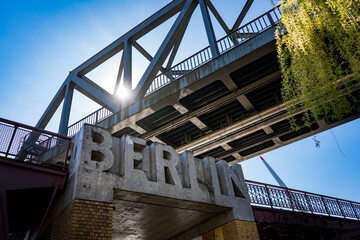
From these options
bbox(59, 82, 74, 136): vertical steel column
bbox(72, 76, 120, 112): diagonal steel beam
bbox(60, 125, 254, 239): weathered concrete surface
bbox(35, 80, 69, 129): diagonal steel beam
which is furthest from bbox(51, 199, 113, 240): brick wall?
bbox(35, 80, 69, 129): diagonal steel beam

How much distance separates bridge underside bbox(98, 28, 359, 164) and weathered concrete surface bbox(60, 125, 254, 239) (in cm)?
320

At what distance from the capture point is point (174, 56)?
18.9 meters

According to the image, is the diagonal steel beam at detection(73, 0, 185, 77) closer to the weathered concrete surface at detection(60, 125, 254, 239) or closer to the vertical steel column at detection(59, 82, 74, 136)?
the vertical steel column at detection(59, 82, 74, 136)

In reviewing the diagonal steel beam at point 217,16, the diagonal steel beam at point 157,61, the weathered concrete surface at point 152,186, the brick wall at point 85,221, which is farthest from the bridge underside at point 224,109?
the brick wall at point 85,221

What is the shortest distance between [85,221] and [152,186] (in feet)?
6.62

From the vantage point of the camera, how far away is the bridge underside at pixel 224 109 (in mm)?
10750

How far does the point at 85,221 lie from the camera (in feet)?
21.4

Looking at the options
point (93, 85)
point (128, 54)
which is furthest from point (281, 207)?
point (93, 85)

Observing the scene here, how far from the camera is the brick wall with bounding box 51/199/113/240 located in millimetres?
6352

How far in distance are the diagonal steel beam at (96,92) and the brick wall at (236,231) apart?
7731 millimetres

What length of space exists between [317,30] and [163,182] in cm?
569

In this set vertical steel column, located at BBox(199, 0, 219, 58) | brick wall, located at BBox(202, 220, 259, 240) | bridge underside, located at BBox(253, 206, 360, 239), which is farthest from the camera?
vertical steel column, located at BBox(199, 0, 219, 58)

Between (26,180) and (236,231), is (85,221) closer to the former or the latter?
(26,180)

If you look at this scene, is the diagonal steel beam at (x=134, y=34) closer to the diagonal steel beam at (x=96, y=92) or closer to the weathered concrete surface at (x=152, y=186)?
the diagonal steel beam at (x=96, y=92)
